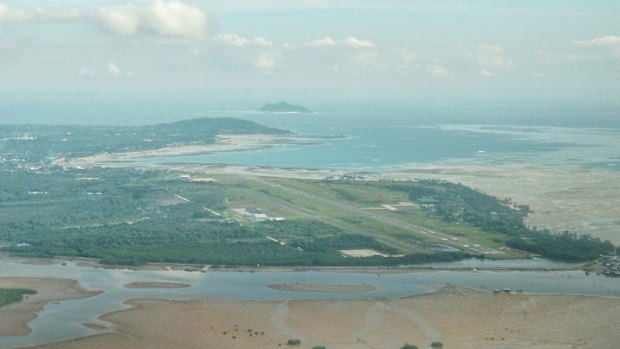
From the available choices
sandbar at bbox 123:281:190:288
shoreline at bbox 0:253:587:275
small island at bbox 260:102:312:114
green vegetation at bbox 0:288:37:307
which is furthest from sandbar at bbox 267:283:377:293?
small island at bbox 260:102:312:114

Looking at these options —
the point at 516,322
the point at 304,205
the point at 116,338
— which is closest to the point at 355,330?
the point at 516,322

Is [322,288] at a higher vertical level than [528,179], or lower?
lower

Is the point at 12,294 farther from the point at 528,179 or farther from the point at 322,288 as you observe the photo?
the point at 528,179

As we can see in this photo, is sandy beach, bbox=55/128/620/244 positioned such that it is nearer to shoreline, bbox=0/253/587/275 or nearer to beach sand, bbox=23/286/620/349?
shoreline, bbox=0/253/587/275

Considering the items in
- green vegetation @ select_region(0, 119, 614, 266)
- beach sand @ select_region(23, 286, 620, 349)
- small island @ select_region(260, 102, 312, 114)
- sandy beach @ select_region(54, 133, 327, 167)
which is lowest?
beach sand @ select_region(23, 286, 620, 349)

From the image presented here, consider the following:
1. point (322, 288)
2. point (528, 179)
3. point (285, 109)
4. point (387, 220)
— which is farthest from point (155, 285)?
point (285, 109)

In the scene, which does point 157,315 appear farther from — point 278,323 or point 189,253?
point 189,253
